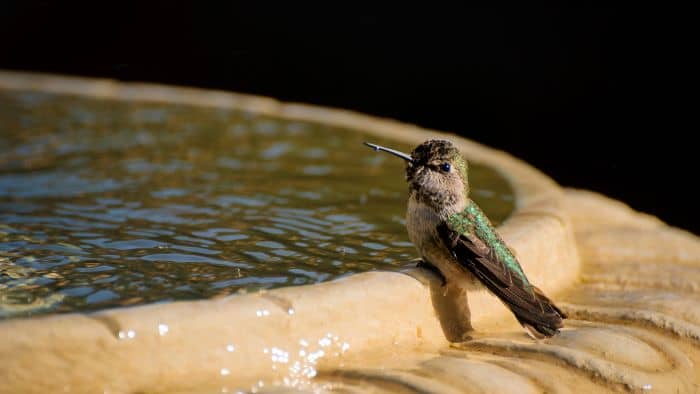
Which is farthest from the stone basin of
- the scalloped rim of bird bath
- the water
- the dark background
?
the dark background

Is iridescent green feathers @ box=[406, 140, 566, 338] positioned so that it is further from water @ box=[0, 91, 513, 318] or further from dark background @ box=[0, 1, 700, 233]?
dark background @ box=[0, 1, 700, 233]

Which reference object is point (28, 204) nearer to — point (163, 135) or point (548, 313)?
point (163, 135)

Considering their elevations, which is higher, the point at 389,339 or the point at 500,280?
the point at 500,280

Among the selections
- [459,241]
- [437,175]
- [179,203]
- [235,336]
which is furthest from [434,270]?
[179,203]

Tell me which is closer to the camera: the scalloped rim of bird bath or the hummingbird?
the scalloped rim of bird bath

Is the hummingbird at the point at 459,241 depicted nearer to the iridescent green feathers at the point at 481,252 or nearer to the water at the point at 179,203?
the iridescent green feathers at the point at 481,252

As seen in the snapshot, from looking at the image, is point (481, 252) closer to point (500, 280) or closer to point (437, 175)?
point (500, 280)
